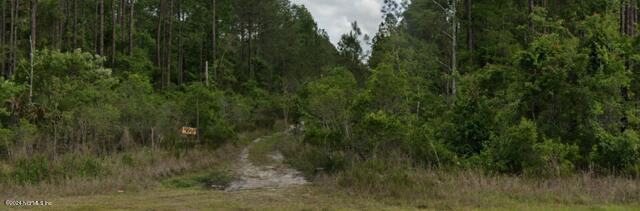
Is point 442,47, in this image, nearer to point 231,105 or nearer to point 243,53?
point 231,105

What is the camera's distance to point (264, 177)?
17797 millimetres

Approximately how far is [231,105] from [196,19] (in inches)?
909

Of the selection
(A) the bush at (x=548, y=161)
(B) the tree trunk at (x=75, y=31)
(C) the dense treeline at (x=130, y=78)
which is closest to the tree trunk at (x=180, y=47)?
(C) the dense treeline at (x=130, y=78)

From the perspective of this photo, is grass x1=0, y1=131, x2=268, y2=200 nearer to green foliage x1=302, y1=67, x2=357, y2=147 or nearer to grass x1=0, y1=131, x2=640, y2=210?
grass x1=0, y1=131, x2=640, y2=210

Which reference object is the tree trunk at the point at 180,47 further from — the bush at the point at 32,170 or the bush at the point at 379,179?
the bush at the point at 379,179

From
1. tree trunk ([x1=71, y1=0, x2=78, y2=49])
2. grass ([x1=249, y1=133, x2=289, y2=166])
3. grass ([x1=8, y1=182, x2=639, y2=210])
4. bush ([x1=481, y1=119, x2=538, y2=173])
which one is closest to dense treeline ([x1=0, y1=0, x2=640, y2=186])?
bush ([x1=481, y1=119, x2=538, y2=173])

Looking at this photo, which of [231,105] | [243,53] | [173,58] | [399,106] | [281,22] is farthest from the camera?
[281,22]

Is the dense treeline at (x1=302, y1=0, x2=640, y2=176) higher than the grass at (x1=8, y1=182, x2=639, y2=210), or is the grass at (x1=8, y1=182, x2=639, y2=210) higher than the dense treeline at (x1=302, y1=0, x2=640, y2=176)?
the dense treeline at (x1=302, y1=0, x2=640, y2=176)

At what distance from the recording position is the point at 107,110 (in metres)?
17.6

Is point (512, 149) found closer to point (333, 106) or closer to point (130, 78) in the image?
point (333, 106)

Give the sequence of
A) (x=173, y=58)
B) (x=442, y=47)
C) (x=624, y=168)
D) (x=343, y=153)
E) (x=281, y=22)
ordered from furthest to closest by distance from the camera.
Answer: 1. (x=281, y=22)
2. (x=173, y=58)
3. (x=442, y=47)
4. (x=343, y=153)
5. (x=624, y=168)

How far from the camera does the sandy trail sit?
15.6 meters

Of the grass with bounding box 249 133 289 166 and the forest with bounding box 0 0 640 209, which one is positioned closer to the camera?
the forest with bounding box 0 0 640 209

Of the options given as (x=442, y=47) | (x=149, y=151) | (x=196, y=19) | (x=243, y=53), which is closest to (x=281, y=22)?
(x=243, y=53)
